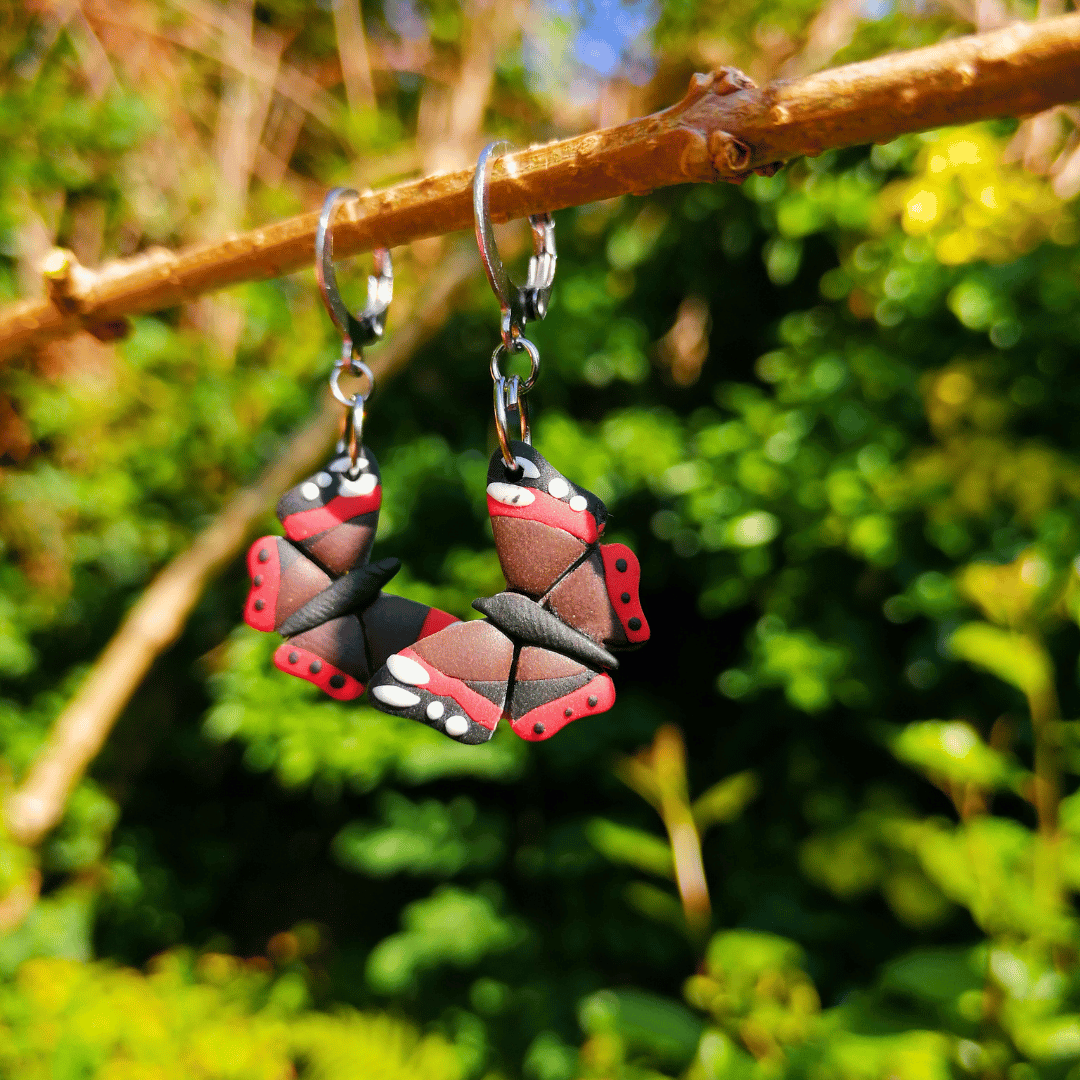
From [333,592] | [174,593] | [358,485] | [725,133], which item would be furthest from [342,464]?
[174,593]

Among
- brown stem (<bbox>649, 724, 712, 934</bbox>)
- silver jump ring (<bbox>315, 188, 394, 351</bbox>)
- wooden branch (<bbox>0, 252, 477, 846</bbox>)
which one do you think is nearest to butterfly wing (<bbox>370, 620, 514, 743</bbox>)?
silver jump ring (<bbox>315, 188, 394, 351</bbox>)

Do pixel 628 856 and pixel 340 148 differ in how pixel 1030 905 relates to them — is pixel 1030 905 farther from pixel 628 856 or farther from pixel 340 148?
pixel 340 148

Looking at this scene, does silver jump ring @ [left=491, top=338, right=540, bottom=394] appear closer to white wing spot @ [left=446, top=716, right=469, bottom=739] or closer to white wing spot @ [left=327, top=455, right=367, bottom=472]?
white wing spot @ [left=327, top=455, right=367, bottom=472]

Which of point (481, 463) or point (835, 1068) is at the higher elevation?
point (481, 463)

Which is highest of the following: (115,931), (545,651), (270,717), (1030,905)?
(270,717)

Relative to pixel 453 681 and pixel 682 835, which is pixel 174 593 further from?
pixel 453 681

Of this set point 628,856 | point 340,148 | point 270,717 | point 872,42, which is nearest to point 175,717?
point 270,717

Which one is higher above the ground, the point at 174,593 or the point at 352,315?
the point at 174,593
